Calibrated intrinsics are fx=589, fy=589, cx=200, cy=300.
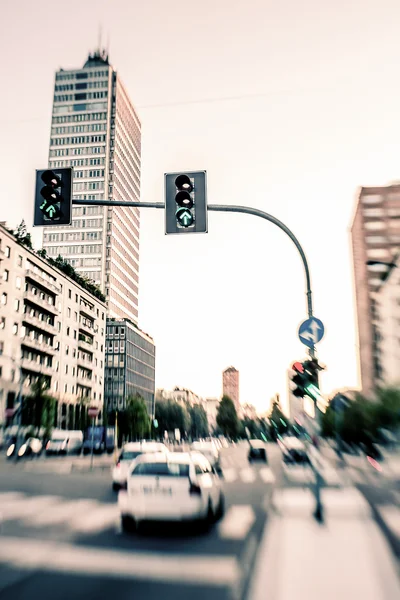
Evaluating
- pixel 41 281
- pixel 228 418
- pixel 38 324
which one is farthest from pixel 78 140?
pixel 228 418

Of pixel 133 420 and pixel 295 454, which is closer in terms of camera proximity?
pixel 295 454

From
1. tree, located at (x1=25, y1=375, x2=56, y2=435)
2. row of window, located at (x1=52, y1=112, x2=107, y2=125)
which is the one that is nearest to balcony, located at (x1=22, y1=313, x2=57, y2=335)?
tree, located at (x1=25, y1=375, x2=56, y2=435)

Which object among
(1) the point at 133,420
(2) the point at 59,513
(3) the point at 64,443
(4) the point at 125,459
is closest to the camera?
(2) the point at 59,513

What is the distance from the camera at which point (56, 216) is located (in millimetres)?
9961

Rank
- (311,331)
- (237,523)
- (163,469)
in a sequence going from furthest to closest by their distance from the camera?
(311,331)
(237,523)
(163,469)

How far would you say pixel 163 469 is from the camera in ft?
34.0

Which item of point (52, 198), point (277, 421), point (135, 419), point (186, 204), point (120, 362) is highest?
point (120, 362)

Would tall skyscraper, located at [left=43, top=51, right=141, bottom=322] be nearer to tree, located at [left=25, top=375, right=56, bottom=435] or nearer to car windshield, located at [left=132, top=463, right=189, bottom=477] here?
tree, located at [left=25, top=375, right=56, bottom=435]

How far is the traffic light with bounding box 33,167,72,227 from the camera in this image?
389 inches

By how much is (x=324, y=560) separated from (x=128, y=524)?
12.6ft

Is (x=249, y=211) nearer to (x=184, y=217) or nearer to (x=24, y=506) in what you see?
(x=184, y=217)

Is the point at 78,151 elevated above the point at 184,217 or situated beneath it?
elevated above

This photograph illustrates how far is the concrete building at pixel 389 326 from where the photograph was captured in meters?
88.8

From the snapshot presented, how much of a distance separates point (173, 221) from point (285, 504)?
326 inches
